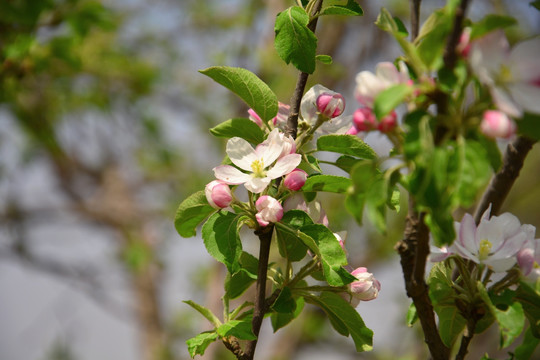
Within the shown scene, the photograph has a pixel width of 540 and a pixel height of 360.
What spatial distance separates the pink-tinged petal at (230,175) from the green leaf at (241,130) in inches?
1.8

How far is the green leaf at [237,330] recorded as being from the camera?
0.57m

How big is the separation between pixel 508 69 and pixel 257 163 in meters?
0.27

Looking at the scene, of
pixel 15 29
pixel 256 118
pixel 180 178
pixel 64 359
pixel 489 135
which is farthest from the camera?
pixel 180 178

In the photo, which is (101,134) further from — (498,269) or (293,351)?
(498,269)

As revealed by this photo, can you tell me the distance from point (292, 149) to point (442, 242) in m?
0.21

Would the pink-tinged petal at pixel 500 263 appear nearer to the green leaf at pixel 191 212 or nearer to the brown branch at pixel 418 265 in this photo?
the brown branch at pixel 418 265

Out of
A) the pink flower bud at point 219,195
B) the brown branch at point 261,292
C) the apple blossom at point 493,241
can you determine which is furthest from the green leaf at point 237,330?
the apple blossom at point 493,241

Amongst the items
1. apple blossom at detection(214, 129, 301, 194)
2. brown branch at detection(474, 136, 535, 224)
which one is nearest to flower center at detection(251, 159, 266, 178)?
apple blossom at detection(214, 129, 301, 194)

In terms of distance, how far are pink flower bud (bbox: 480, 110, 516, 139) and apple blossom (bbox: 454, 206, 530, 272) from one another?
7.3 inches

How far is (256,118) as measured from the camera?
666 mm

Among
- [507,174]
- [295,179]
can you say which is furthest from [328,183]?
[507,174]

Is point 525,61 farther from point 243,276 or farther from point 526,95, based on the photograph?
point 243,276

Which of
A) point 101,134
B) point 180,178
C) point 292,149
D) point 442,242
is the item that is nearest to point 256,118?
point 292,149

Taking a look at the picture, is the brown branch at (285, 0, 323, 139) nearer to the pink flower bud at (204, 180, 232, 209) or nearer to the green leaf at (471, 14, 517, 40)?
the pink flower bud at (204, 180, 232, 209)
